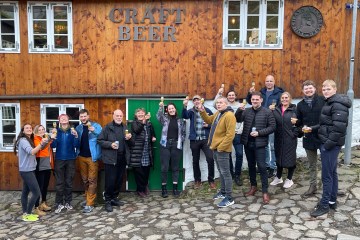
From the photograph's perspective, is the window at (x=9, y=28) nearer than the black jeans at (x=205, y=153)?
No

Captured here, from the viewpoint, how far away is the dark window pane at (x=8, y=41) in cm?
962

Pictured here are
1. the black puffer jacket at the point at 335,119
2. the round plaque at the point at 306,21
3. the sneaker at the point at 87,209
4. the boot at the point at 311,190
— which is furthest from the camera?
the round plaque at the point at 306,21

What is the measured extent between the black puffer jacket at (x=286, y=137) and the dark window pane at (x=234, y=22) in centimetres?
296

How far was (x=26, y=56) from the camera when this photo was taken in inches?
377

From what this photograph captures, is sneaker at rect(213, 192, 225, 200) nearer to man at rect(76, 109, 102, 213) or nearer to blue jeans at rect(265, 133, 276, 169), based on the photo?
blue jeans at rect(265, 133, 276, 169)

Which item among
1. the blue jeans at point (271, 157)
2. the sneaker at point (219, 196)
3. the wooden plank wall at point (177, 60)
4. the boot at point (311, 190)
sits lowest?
the sneaker at point (219, 196)

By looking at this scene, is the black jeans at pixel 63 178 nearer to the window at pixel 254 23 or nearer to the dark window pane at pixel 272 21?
the window at pixel 254 23

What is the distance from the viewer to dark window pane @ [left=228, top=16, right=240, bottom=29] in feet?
30.5

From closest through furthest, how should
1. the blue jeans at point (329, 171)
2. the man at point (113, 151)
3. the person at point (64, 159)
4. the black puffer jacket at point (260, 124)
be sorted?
the blue jeans at point (329, 171)
the black puffer jacket at point (260, 124)
the man at point (113, 151)
the person at point (64, 159)

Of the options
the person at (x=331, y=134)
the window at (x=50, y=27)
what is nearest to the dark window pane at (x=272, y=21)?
the person at (x=331, y=134)

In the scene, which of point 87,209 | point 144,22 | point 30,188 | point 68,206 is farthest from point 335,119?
point 30,188

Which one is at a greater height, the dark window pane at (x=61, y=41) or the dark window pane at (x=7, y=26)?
the dark window pane at (x=7, y=26)

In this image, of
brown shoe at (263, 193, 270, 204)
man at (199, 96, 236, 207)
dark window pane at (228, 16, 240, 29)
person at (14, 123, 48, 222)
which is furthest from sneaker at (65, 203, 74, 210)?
dark window pane at (228, 16, 240, 29)

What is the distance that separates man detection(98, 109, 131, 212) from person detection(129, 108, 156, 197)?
0.34 metres
